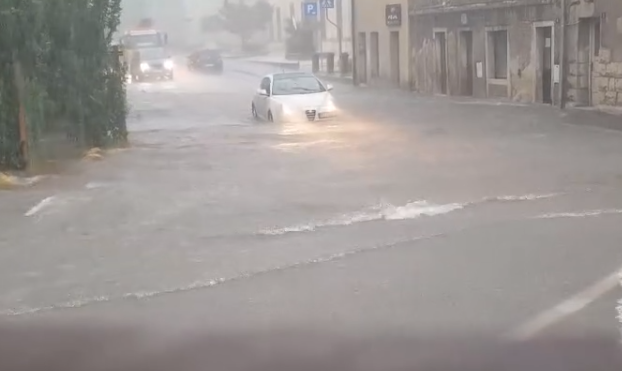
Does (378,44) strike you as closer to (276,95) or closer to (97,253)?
(276,95)

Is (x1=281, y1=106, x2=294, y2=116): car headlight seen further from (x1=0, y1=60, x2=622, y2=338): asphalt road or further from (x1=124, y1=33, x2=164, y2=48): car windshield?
(x1=124, y1=33, x2=164, y2=48): car windshield

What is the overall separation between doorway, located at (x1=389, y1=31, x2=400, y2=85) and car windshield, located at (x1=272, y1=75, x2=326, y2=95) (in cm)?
1406

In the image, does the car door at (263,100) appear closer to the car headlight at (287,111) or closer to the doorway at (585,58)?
the car headlight at (287,111)

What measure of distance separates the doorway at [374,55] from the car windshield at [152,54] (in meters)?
17.8

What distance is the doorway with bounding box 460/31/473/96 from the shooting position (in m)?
31.2

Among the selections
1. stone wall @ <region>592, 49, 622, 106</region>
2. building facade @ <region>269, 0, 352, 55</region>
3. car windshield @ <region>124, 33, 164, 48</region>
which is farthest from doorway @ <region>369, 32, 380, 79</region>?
car windshield @ <region>124, 33, 164, 48</region>

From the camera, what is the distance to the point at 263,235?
1038 cm

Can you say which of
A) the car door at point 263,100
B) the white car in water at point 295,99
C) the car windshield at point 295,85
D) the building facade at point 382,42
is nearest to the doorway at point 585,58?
the white car in water at point 295,99

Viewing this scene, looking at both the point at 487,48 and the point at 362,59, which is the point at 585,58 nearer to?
the point at 487,48

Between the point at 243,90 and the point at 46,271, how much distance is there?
33.2 m

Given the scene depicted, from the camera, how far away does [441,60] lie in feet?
109

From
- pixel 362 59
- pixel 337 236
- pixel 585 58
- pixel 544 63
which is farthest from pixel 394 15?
pixel 337 236

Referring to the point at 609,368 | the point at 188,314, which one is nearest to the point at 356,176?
the point at 188,314

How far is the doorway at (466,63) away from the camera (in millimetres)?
31156
